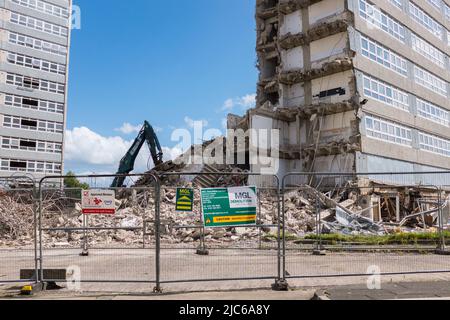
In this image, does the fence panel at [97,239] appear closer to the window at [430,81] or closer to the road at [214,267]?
the road at [214,267]

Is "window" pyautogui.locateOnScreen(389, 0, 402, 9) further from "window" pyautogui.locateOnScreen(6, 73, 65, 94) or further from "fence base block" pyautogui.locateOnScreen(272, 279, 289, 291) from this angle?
"window" pyautogui.locateOnScreen(6, 73, 65, 94)

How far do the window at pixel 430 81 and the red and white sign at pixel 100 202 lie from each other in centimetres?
4072

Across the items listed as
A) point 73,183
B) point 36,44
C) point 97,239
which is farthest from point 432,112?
point 36,44

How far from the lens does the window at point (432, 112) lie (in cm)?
4300

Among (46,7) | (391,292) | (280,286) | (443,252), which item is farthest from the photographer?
(46,7)

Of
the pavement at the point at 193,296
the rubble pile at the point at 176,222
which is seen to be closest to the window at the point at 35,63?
the rubble pile at the point at 176,222

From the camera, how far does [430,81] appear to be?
151ft

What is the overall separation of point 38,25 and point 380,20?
47.2 metres

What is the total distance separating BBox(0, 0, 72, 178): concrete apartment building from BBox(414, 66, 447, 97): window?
Result: 1854 inches

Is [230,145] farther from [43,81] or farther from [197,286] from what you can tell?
[43,81]

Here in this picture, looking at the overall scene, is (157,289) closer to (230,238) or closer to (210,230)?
(230,238)

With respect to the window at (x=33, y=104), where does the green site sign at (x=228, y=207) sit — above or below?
below

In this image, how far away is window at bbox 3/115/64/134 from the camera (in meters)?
55.7

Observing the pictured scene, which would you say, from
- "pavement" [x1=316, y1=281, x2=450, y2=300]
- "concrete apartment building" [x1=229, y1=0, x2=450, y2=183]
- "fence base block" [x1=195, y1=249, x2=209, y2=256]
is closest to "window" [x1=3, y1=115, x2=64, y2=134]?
"concrete apartment building" [x1=229, y1=0, x2=450, y2=183]
